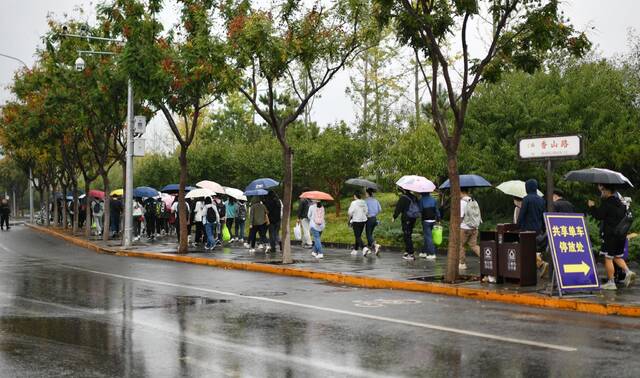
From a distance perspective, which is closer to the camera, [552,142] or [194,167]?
[552,142]

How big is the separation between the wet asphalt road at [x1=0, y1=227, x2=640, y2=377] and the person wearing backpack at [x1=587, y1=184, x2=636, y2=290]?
2213mm

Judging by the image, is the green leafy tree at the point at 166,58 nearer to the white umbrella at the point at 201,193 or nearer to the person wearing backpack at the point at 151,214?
the white umbrella at the point at 201,193

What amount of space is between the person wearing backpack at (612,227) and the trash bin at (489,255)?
1851mm

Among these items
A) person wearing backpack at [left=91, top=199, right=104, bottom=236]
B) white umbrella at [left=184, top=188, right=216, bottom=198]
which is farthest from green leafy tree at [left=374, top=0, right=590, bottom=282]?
person wearing backpack at [left=91, top=199, right=104, bottom=236]

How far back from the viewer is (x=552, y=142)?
39.9 ft

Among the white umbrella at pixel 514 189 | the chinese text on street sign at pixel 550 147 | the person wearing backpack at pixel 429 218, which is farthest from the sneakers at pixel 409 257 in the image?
the chinese text on street sign at pixel 550 147

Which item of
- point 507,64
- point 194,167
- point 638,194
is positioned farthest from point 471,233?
point 194,167

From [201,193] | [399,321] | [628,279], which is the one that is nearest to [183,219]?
[201,193]

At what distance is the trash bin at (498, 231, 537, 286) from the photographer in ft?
42.7

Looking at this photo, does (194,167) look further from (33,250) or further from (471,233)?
(471,233)

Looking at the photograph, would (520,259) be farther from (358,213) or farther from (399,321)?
(358,213)

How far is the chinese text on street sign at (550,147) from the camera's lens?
11.9 meters

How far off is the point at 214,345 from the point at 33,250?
63.1 ft

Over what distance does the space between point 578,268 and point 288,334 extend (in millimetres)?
5485
